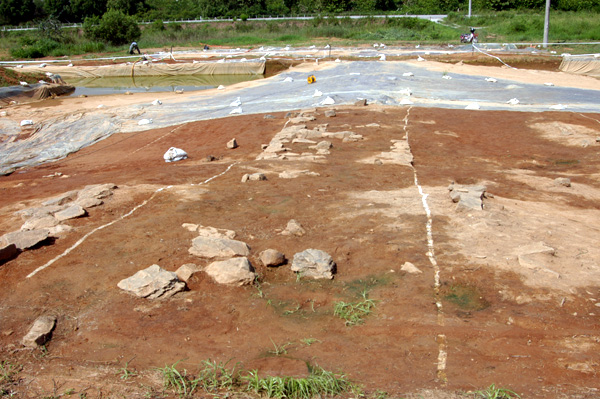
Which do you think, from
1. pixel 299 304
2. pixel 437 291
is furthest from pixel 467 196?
pixel 299 304

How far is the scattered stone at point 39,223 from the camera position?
608 centimetres

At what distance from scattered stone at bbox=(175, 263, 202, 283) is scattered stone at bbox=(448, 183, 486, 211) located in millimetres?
3195

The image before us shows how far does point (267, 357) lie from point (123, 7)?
65101mm

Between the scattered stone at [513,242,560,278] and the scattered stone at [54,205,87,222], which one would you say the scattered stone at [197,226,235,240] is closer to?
the scattered stone at [54,205,87,222]

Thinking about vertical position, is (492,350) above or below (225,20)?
below

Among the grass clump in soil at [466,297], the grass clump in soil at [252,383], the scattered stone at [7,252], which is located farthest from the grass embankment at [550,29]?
the scattered stone at [7,252]

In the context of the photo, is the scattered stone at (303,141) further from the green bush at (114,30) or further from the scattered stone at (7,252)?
the green bush at (114,30)

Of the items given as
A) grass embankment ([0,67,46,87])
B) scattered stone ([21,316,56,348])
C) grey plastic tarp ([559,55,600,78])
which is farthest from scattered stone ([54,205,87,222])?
grey plastic tarp ([559,55,600,78])

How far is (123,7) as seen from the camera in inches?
2384

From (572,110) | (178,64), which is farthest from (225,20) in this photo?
(572,110)

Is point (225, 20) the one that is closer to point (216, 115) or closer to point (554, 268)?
point (216, 115)

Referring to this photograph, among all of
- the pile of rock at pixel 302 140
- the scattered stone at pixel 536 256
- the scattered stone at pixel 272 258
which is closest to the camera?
the scattered stone at pixel 536 256

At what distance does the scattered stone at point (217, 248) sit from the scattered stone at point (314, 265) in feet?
2.06

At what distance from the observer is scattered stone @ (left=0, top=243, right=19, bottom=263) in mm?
5207
